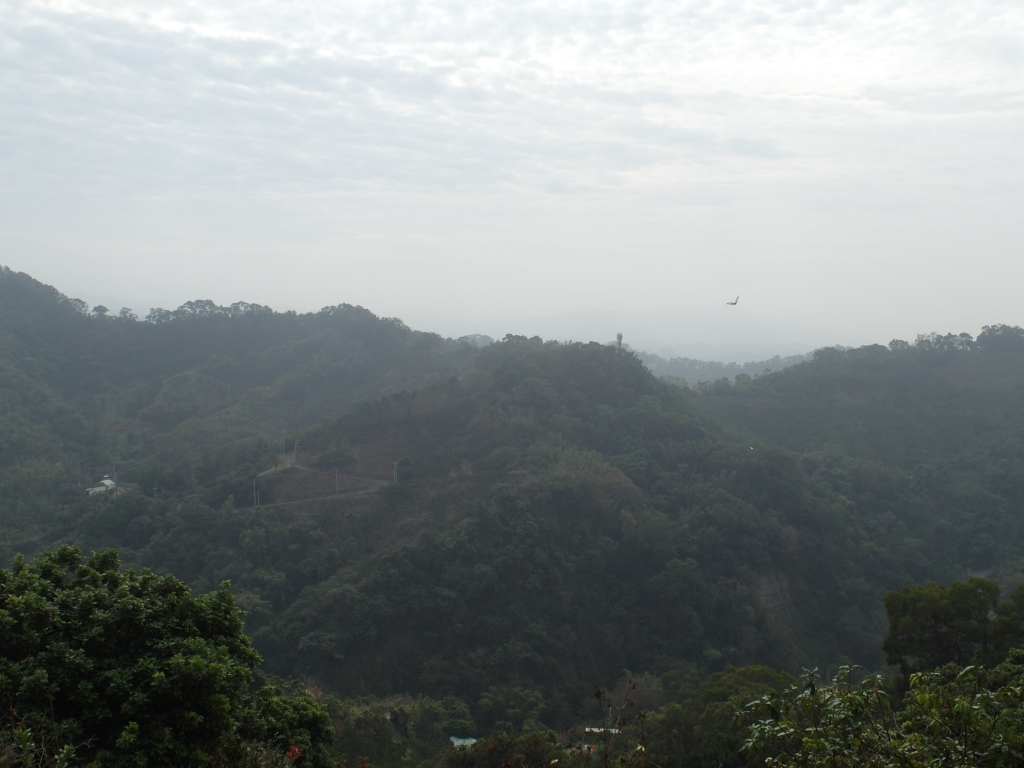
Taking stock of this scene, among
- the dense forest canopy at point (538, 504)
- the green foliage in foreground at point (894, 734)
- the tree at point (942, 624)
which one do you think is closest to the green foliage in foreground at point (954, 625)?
the tree at point (942, 624)

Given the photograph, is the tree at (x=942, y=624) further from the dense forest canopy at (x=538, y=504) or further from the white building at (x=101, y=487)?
the white building at (x=101, y=487)

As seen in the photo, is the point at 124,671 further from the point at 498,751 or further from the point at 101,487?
the point at 101,487

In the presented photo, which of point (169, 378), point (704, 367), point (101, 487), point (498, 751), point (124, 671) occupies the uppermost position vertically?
point (704, 367)

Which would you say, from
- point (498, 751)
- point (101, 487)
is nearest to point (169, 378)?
point (101, 487)

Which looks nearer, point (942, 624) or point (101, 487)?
point (942, 624)

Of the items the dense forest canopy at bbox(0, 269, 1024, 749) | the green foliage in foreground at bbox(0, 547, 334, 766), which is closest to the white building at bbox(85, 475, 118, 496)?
the dense forest canopy at bbox(0, 269, 1024, 749)

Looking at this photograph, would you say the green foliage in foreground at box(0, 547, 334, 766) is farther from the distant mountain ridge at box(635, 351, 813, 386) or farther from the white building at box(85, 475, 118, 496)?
the distant mountain ridge at box(635, 351, 813, 386)
